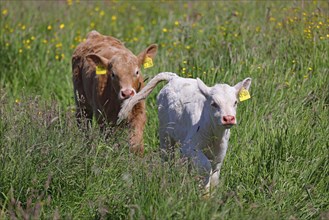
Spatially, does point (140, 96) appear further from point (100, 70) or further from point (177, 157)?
point (177, 157)

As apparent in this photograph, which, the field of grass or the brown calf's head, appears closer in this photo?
the field of grass

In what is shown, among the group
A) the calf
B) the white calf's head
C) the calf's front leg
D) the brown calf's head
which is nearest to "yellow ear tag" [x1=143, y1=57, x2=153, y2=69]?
the brown calf's head

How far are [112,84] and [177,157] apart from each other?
2.41 meters

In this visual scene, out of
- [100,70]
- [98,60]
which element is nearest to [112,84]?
[100,70]

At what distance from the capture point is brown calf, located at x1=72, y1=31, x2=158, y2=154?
337 inches

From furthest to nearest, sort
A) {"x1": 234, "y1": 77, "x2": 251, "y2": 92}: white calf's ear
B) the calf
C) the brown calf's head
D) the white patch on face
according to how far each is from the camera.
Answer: the brown calf's head < {"x1": 234, "y1": 77, "x2": 251, "y2": 92}: white calf's ear < the calf < the white patch on face

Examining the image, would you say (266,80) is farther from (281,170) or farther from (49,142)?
(49,142)

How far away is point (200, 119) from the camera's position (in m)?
7.33

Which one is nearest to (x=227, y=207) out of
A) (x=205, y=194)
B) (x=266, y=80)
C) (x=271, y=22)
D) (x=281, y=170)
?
(x=205, y=194)

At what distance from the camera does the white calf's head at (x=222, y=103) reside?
6605 millimetres

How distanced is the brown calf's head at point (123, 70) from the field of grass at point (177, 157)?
593 mm

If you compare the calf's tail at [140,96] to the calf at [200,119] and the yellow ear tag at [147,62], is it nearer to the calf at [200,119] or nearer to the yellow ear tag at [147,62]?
the calf at [200,119]

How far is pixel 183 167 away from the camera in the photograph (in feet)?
21.1

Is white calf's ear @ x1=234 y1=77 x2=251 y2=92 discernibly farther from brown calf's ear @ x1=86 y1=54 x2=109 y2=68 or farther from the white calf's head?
brown calf's ear @ x1=86 y1=54 x2=109 y2=68
